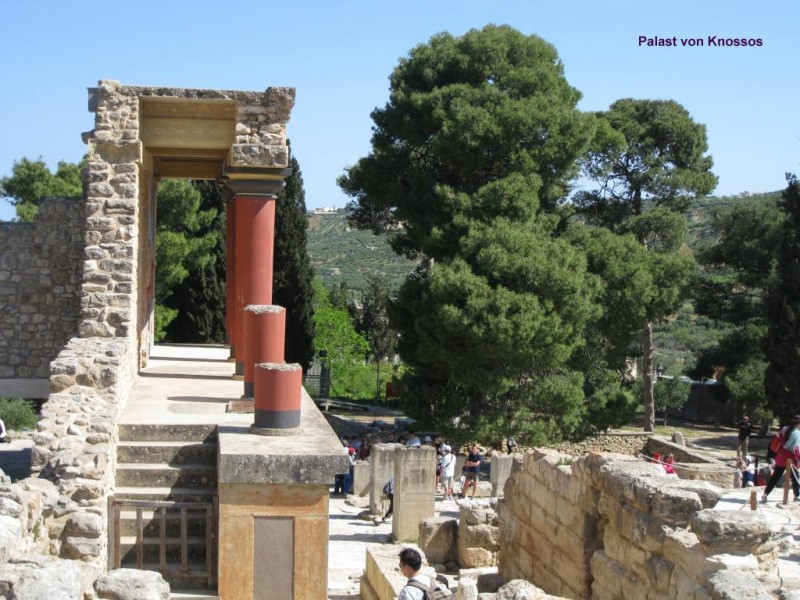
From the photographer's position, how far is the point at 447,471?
64.6ft

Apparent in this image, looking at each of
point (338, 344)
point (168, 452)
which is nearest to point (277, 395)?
point (168, 452)

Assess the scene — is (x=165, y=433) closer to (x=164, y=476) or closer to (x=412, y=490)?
(x=164, y=476)

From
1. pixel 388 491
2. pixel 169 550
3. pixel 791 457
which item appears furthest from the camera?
pixel 388 491

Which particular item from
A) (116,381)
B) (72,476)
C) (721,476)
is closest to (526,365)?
(721,476)

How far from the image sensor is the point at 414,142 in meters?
25.7

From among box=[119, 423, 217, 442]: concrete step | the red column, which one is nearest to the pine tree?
the red column

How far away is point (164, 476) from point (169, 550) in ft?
2.59

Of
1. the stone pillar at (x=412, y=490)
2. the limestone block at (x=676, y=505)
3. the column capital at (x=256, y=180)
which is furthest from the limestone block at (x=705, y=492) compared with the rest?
the stone pillar at (x=412, y=490)

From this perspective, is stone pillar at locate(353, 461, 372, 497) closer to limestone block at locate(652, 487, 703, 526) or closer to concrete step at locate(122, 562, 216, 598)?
concrete step at locate(122, 562, 216, 598)

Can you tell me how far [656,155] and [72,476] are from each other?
2659 cm

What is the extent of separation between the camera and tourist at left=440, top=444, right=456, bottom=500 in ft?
64.5

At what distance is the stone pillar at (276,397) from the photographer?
9656mm

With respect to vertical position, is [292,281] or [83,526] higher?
[292,281]

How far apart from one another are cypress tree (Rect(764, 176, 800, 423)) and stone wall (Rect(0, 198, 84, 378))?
740 inches
